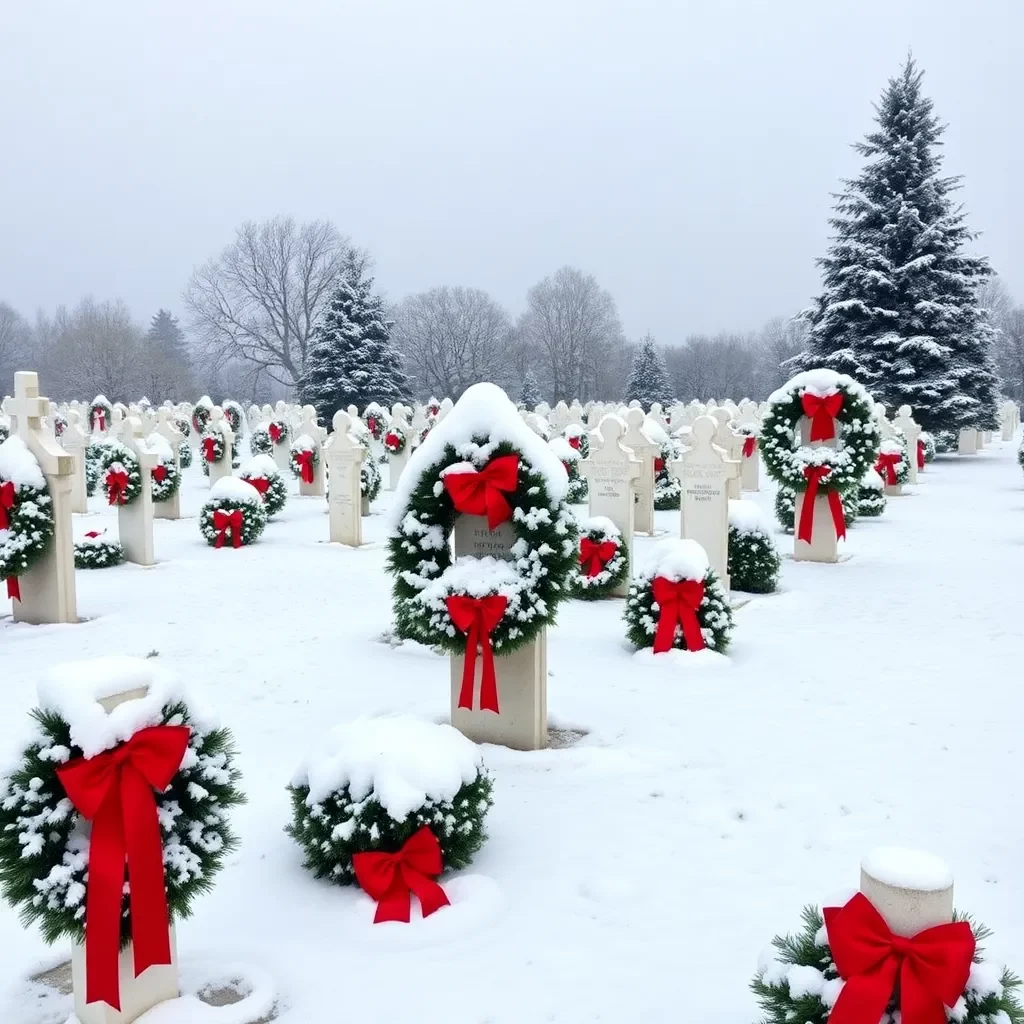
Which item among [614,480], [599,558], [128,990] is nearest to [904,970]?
[128,990]

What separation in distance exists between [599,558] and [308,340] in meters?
48.3

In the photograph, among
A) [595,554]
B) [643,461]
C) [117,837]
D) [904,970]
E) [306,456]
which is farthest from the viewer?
[306,456]

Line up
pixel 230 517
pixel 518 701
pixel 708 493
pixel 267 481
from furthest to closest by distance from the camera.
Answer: pixel 267 481, pixel 230 517, pixel 708 493, pixel 518 701

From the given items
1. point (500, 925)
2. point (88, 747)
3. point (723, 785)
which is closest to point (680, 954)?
point (500, 925)

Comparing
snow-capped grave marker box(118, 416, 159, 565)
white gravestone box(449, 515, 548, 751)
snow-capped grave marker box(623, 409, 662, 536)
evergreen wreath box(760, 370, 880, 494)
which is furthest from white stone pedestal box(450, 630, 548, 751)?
snow-capped grave marker box(118, 416, 159, 565)

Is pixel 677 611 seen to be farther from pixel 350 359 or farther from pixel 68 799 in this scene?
pixel 350 359

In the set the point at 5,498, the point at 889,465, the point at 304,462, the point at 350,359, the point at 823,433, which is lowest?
the point at 5,498

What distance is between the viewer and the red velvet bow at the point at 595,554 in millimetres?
10844

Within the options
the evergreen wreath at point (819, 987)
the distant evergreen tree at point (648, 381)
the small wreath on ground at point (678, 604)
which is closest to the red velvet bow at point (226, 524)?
the small wreath on ground at point (678, 604)

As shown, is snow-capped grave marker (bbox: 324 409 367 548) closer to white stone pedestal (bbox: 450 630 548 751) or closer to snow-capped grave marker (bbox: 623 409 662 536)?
snow-capped grave marker (bbox: 623 409 662 536)

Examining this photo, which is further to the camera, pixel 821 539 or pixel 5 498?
pixel 821 539

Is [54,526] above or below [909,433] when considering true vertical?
below

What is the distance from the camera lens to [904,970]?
2.47m

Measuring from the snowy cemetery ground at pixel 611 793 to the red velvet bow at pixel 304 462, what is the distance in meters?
11.0
